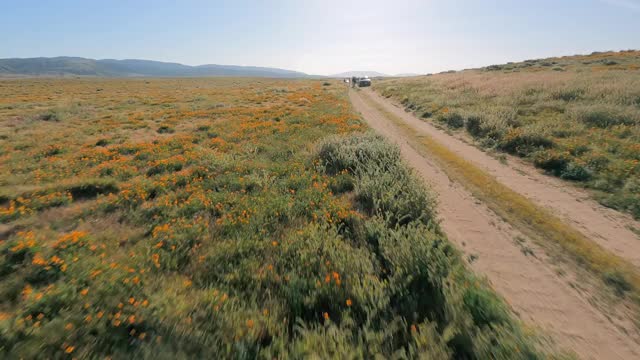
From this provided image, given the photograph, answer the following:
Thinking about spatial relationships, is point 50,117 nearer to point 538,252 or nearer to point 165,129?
point 165,129

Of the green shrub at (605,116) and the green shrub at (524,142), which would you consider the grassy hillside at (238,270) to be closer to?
the green shrub at (524,142)

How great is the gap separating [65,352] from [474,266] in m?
6.75

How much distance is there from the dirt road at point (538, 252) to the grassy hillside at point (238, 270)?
70 centimetres

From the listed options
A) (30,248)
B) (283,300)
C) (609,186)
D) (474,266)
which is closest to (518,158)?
(609,186)

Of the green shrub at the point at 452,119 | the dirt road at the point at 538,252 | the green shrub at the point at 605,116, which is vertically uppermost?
the green shrub at the point at 605,116

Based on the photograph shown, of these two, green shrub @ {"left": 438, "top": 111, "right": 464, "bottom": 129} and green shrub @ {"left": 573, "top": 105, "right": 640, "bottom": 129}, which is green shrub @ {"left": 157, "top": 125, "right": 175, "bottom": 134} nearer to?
green shrub @ {"left": 438, "top": 111, "right": 464, "bottom": 129}

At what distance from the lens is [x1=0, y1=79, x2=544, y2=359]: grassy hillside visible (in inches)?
137

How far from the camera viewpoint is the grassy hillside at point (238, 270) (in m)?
3.48

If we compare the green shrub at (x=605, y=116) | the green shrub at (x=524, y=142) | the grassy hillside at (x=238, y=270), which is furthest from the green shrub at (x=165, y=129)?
the green shrub at (x=605, y=116)

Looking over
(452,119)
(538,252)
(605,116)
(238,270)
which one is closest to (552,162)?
(538,252)

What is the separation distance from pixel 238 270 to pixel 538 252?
20.8 feet

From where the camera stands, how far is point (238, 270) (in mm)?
4828

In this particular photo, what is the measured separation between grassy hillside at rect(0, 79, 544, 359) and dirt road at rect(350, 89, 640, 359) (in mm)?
702

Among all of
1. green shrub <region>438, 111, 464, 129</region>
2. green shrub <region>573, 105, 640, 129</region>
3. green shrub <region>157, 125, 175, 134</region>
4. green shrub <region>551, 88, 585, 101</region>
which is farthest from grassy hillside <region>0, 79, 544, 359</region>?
green shrub <region>551, 88, 585, 101</region>
